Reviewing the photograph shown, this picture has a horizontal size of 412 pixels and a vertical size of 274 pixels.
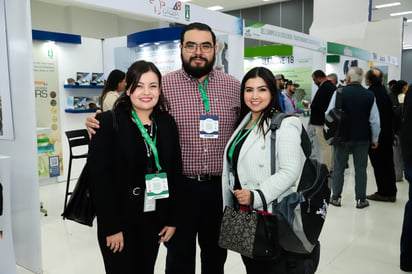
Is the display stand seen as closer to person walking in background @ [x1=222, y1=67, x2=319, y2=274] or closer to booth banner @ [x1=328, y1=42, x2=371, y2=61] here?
person walking in background @ [x1=222, y1=67, x2=319, y2=274]

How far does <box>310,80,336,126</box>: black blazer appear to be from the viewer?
5.24 metres

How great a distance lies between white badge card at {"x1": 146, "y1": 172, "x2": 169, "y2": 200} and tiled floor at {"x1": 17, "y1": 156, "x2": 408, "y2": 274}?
140 centimetres

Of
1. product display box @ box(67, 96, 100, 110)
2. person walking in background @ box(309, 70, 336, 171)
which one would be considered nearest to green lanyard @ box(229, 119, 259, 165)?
person walking in background @ box(309, 70, 336, 171)

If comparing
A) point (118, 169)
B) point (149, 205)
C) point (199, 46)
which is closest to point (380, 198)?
point (199, 46)

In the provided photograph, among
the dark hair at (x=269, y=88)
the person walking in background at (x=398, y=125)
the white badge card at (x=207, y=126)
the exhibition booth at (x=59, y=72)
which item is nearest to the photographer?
the dark hair at (x=269, y=88)

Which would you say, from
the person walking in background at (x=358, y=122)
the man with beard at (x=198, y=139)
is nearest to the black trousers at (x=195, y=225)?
the man with beard at (x=198, y=139)

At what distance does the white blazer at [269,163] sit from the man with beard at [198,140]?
0.30 m

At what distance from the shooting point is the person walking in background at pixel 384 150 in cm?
466

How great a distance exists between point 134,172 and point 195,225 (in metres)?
0.53

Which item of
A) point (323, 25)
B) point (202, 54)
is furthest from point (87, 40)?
point (323, 25)

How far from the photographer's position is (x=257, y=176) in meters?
1.67

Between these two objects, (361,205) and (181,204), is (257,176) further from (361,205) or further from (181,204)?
(361,205)

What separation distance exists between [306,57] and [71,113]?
5.49 m

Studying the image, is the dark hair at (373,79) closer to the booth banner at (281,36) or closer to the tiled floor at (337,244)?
the booth banner at (281,36)
